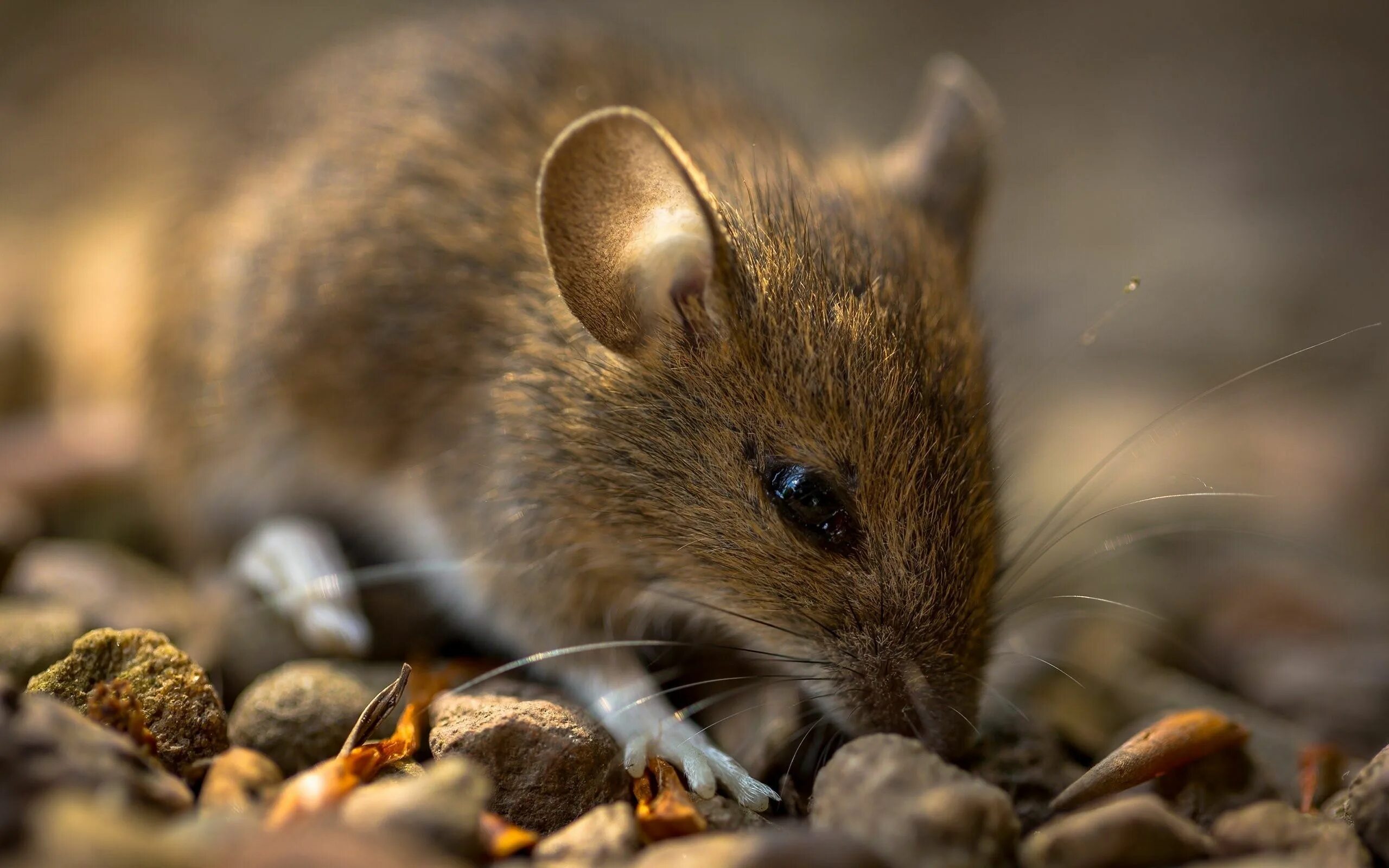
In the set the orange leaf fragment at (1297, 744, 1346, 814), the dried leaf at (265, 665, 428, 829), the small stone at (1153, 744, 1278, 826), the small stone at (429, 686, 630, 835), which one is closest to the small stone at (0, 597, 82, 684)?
the dried leaf at (265, 665, 428, 829)

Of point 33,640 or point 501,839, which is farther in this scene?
point 33,640

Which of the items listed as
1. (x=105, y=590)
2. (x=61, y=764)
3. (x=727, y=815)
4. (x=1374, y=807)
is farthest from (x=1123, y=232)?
(x=61, y=764)

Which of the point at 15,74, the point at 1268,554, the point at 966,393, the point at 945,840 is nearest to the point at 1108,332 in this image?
the point at 1268,554

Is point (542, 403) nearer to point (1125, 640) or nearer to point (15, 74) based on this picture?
point (1125, 640)

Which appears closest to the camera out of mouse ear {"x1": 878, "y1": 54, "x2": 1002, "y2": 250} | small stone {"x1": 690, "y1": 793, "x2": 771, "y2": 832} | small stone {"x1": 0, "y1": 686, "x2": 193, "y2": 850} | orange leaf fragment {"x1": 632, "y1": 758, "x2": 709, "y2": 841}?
small stone {"x1": 0, "y1": 686, "x2": 193, "y2": 850}

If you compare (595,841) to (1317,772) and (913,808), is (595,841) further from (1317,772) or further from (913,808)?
(1317,772)

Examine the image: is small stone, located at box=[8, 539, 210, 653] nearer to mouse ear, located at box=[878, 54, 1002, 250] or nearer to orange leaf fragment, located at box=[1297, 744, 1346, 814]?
mouse ear, located at box=[878, 54, 1002, 250]

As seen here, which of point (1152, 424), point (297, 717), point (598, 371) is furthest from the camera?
point (1152, 424)
